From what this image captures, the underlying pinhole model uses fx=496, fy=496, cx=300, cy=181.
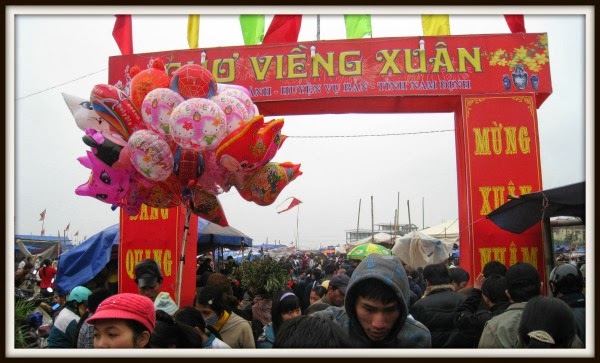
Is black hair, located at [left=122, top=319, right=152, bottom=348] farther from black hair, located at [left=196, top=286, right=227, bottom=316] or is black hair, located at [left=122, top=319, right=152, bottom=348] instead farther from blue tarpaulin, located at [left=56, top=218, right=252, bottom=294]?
blue tarpaulin, located at [left=56, top=218, right=252, bottom=294]

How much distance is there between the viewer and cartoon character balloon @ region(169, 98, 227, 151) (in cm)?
377

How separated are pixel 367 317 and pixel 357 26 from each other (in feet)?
20.6

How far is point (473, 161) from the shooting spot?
7.26m

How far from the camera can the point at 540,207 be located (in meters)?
5.79

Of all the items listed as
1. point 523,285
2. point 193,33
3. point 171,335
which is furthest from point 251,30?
point 171,335

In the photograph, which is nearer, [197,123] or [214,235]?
[197,123]

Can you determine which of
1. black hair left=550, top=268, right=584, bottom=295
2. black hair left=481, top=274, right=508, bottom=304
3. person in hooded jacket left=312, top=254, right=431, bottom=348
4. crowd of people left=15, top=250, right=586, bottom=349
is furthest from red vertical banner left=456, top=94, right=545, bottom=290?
person in hooded jacket left=312, top=254, right=431, bottom=348

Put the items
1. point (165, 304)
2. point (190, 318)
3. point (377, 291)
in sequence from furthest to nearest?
point (165, 304), point (190, 318), point (377, 291)

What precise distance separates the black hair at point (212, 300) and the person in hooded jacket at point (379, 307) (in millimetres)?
1554

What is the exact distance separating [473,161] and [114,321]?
6033 millimetres

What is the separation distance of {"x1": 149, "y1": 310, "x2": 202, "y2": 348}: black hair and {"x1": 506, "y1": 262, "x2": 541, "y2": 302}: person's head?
1998 millimetres

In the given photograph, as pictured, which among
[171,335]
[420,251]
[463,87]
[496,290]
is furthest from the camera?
[420,251]

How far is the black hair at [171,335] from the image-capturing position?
260 centimetres

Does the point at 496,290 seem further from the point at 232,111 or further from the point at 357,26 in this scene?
the point at 357,26
